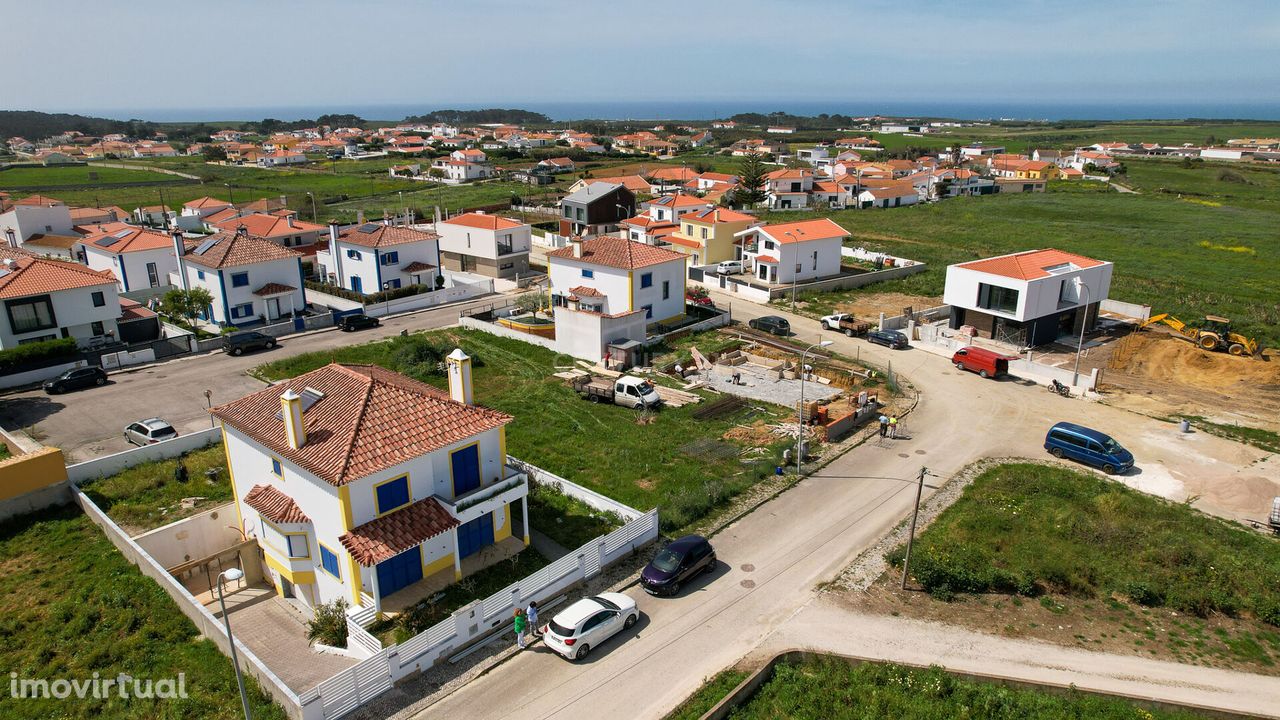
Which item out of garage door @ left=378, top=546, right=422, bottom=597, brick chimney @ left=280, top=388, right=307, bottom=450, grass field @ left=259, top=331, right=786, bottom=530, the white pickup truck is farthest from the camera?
the white pickup truck

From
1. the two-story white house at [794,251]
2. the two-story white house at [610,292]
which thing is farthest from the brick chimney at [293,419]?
the two-story white house at [794,251]

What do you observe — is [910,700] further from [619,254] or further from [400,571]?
[619,254]

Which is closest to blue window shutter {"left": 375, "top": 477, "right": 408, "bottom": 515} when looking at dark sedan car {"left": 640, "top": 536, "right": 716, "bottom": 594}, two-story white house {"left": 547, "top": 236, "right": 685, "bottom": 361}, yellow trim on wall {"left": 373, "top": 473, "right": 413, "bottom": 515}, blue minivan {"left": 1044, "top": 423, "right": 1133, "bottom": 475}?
yellow trim on wall {"left": 373, "top": 473, "right": 413, "bottom": 515}

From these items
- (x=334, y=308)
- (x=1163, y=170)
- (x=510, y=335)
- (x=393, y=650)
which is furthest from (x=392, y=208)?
(x=1163, y=170)

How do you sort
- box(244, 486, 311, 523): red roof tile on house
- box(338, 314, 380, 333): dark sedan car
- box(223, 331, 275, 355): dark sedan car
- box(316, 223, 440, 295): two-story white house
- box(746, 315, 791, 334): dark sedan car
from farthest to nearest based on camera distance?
box(316, 223, 440, 295): two-story white house → box(338, 314, 380, 333): dark sedan car → box(746, 315, 791, 334): dark sedan car → box(223, 331, 275, 355): dark sedan car → box(244, 486, 311, 523): red roof tile on house

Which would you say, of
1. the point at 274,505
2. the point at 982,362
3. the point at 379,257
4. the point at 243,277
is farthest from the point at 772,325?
the point at 243,277

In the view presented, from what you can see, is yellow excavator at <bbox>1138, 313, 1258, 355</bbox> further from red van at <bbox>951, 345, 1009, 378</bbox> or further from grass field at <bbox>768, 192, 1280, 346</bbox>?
red van at <bbox>951, 345, 1009, 378</bbox>
